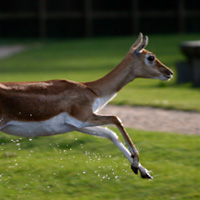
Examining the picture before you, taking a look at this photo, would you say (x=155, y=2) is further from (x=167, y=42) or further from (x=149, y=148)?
(x=149, y=148)

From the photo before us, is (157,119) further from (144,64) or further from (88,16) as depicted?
(88,16)

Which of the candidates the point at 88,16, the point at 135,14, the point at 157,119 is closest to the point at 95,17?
the point at 88,16

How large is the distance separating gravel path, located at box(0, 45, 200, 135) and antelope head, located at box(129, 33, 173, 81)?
267 cm

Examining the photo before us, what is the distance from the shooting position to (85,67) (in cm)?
1596

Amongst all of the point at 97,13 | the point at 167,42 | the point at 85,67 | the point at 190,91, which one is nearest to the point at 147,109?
the point at 190,91

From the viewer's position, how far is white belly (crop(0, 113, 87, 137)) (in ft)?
15.8

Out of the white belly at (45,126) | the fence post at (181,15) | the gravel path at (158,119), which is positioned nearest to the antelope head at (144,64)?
the white belly at (45,126)

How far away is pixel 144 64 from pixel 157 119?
145 inches

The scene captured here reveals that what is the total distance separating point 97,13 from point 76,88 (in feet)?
60.9

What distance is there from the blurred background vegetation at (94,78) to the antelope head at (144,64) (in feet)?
3.27

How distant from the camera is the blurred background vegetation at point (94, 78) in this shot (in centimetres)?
536

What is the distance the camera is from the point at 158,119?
29.0ft

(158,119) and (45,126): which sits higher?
(45,126)

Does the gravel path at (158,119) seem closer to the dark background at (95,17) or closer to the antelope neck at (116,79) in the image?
the antelope neck at (116,79)
